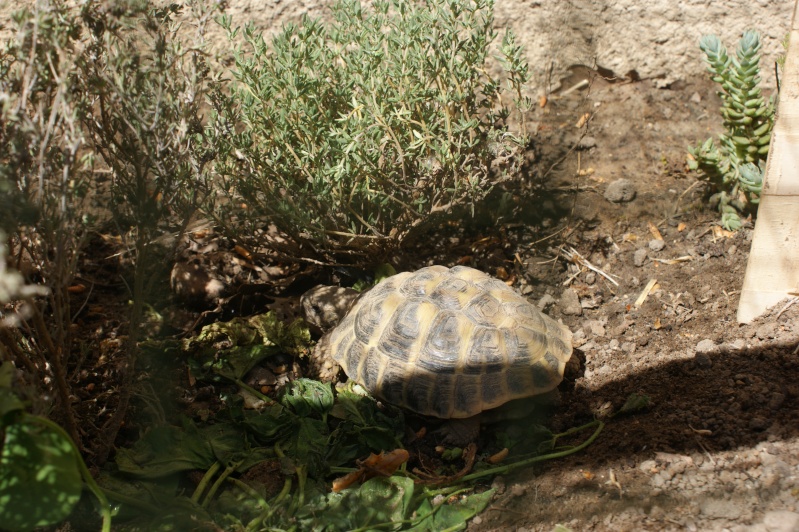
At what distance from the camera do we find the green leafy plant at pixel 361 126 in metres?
2.96

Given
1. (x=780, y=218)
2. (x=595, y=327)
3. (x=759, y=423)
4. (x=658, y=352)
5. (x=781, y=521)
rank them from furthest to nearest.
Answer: (x=595, y=327) → (x=658, y=352) → (x=780, y=218) → (x=759, y=423) → (x=781, y=521)

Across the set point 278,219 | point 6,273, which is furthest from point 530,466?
point 6,273

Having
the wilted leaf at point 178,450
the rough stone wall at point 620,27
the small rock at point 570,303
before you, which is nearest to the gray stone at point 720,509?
the small rock at point 570,303

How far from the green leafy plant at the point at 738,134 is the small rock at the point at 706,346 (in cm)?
87

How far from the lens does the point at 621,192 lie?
150 inches

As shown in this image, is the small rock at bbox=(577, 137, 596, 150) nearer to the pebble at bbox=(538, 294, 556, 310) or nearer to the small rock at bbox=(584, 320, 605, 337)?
the pebble at bbox=(538, 294, 556, 310)

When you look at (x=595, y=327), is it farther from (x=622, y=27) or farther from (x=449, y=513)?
(x=622, y=27)

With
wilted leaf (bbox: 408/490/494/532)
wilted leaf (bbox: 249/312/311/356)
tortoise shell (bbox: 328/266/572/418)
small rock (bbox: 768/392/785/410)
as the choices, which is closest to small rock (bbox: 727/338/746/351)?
small rock (bbox: 768/392/785/410)

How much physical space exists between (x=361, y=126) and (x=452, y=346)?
38.7 inches

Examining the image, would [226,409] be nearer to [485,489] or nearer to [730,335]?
[485,489]

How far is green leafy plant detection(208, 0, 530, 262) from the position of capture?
116 inches

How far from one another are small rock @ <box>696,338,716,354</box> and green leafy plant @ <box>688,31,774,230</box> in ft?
2.85

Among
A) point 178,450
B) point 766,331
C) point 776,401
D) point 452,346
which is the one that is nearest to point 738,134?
point 766,331

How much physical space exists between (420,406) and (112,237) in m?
2.06
